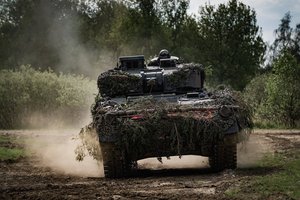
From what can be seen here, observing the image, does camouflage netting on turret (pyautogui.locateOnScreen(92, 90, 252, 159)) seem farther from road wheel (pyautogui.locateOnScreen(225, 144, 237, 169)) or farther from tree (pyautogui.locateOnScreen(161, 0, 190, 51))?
tree (pyautogui.locateOnScreen(161, 0, 190, 51))

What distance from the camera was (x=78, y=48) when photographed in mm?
54406

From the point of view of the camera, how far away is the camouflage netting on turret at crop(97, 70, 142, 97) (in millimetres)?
13828

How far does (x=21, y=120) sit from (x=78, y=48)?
21288 millimetres

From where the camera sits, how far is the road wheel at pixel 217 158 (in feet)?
37.6

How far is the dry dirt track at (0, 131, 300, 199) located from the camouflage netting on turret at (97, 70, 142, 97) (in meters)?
1.69

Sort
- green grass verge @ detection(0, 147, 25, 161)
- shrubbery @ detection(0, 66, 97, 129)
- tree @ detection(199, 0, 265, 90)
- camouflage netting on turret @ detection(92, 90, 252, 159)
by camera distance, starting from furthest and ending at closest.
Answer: tree @ detection(199, 0, 265, 90), shrubbery @ detection(0, 66, 97, 129), green grass verge @ detection(0, 147, 25, 161), camouflage netting on turret @ detection(92, 90, 252, 159)

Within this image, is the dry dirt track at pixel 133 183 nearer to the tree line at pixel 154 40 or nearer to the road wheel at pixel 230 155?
the road wheel at pixel 230 155

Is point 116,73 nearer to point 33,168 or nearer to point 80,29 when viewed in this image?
point 33,168

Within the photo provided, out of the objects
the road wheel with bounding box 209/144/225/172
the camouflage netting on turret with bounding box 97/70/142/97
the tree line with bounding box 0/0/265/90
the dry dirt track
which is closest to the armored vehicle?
the road wheel with bounding box 209/144/225/172

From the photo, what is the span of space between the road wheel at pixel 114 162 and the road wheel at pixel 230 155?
1.75 m

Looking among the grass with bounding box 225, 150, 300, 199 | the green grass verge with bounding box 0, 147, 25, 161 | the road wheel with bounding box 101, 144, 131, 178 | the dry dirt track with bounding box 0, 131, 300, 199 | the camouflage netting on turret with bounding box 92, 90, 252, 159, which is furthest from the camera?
the green grass verge with bounding box 0, 147, 25, 161

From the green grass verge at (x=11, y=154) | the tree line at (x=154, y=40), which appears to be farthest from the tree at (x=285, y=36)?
the green grass verge at (x=11, y=154)

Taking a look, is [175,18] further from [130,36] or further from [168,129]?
[168,129]

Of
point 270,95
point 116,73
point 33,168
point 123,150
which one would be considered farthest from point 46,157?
point 270,95
